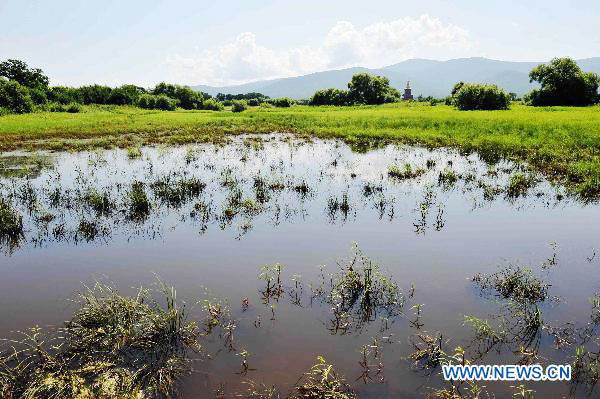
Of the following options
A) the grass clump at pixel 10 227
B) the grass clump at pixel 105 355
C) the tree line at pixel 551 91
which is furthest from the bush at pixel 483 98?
the grass clump at pixel 105 355

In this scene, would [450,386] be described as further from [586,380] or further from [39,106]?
[39,106]

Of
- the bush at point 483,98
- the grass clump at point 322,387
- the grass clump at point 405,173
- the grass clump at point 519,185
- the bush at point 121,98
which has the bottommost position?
the grass clump at point 322,387

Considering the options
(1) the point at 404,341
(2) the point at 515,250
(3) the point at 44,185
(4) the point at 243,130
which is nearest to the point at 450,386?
(1) the point at 404,341

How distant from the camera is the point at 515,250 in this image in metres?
10.2

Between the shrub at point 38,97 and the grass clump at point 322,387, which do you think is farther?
the shrub at point 38,97

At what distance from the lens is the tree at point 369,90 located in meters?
102

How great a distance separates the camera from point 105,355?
6.17 m

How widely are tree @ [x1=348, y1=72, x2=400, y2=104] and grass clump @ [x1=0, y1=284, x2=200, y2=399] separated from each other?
332ft

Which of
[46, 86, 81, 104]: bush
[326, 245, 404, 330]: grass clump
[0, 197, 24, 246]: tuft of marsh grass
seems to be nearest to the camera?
[326, 245, 404, 330]: grass clump

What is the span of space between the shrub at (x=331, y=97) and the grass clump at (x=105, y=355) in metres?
105

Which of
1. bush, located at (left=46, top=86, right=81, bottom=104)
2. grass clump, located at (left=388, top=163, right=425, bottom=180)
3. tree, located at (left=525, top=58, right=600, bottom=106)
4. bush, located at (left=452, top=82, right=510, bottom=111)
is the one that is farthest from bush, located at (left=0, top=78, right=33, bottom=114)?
tree, located at (left=525, top=58, right=600, bottom=106)

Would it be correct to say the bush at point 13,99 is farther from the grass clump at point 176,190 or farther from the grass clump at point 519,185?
the grass clump at point 519,185

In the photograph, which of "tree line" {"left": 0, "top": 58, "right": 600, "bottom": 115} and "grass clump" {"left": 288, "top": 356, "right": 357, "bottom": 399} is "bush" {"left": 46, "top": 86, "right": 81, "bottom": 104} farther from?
"grass clump" {"left": 288, "top": 356, "right": 357, "bottom": 399}

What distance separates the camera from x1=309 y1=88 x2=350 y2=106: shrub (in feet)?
351
